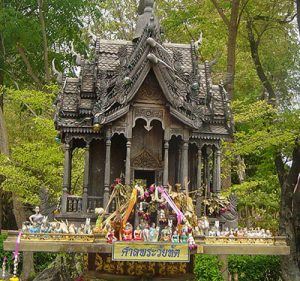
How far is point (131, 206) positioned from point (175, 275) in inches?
98.7

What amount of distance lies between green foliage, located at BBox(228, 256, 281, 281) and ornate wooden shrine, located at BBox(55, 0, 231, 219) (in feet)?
29.0

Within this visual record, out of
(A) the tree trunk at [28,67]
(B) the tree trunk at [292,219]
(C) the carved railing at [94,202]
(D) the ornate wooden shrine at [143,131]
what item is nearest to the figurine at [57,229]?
(D) the ornate wooden shrine at [143,131]

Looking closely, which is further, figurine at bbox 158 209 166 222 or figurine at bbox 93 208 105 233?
figurine at bbox 158 209 166 222

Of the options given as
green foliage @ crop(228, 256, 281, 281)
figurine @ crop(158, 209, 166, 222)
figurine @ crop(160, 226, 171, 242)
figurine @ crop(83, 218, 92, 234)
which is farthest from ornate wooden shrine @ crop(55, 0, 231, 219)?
green foliage @ crop(228, 256, 281, 281)

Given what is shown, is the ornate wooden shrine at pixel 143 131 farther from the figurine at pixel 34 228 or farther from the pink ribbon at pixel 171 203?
the pink ribbon at pixel 171 203

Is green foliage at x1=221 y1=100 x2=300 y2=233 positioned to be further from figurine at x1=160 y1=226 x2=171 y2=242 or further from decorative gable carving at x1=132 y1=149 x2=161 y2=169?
figurine at x1=160 y1=226 x2=171 y2=242

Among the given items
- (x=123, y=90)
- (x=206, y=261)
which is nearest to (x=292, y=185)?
(x=206, y=261)

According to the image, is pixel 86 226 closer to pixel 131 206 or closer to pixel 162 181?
pixel 131 206

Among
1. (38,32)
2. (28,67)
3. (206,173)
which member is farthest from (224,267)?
(38,32)

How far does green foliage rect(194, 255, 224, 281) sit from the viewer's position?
18.8 m

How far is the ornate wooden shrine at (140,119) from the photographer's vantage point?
535 inches

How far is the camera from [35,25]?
25.9 m

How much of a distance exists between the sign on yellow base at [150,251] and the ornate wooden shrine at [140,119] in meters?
2.13

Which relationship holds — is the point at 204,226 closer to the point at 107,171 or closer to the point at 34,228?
the point at 107,171
